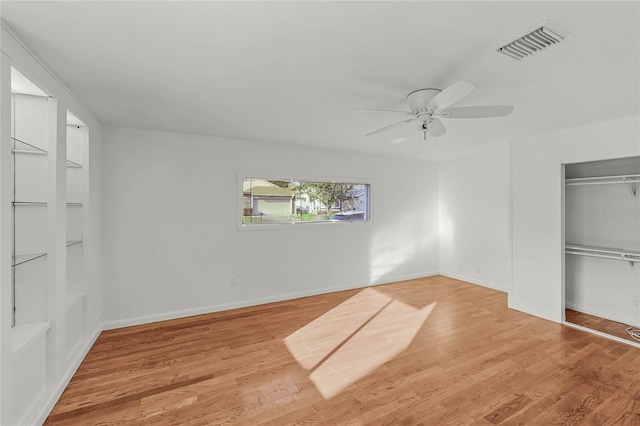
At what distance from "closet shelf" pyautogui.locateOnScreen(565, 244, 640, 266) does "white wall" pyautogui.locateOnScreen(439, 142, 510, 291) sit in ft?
3.54

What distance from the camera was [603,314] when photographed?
370 centimetres

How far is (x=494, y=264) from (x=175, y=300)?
505cm

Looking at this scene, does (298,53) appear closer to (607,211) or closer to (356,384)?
(356,384)

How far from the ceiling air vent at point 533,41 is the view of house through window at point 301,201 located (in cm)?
322

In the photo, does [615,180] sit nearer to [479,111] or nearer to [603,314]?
[603,314]

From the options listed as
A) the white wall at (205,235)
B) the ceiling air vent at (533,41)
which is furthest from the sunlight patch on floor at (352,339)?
the ceiling air vent at (533,41)

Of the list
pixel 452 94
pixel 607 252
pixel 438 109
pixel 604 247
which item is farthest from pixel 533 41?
pixel 604 247

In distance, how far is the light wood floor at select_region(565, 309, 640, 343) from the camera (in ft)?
10.6

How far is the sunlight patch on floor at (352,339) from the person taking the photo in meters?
2.50

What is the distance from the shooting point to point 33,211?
6.82ft

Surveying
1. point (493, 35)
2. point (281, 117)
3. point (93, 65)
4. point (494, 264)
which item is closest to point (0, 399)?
point (93, 65)

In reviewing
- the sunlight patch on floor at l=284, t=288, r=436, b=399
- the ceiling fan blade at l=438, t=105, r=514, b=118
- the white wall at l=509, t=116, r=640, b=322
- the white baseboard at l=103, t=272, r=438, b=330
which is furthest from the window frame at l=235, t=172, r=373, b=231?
the ceiling fan blade at l=438, t=105, r=514, b=118

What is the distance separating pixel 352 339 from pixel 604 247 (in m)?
3.46

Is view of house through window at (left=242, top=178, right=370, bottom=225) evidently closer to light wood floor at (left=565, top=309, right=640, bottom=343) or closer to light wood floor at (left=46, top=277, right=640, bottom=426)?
light wood floor at (left=46, top=277, right=640, bottom=426)
